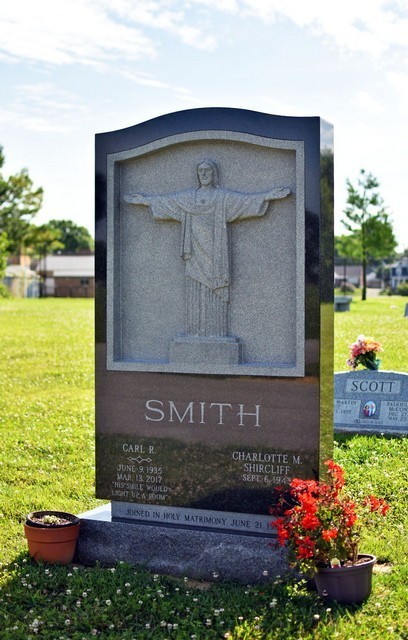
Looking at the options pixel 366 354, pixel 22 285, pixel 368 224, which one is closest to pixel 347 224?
pixel 368 224

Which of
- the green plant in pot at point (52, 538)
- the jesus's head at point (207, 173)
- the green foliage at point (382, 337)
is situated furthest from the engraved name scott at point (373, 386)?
the green plant in pot at point (52, 538)

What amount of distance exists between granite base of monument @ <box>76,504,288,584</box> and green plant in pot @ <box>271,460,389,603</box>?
44cm

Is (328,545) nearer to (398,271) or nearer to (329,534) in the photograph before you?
(329,534)

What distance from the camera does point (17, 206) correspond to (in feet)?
218

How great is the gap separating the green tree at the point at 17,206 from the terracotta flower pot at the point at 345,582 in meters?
61.6

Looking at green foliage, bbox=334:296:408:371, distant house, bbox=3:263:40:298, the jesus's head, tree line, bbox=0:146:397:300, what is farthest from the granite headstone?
distant house, bbox=3:263:40:298

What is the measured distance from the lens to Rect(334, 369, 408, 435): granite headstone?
10.7 meters

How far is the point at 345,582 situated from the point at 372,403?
549cm

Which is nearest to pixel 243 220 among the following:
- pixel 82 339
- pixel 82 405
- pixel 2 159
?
pixel 82 405

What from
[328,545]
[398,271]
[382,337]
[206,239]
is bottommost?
[328,545]

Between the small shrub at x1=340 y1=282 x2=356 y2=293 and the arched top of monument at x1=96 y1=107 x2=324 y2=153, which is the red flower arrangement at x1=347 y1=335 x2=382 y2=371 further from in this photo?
the small shrub at x1=340 y1=282 x2=356 y2=293

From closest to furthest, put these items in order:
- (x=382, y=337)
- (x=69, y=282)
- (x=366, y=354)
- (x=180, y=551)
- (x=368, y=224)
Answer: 1. (x=180, y=551)
2. (x=366, y=354)
3. (x=382, y=337)
4. (x=368, y=224)
5. (x=69, y=282)

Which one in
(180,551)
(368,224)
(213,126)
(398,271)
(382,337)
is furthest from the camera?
(398,271)

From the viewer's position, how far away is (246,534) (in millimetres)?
6344
